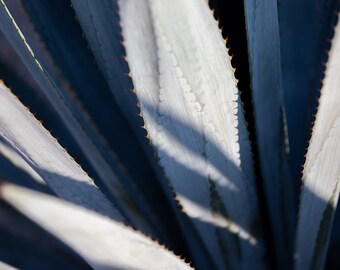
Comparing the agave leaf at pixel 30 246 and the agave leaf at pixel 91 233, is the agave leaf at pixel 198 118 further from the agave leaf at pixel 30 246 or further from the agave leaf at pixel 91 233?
the agave leaf at pixel 30 246

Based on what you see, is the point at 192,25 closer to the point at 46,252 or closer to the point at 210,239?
the point at 210,239

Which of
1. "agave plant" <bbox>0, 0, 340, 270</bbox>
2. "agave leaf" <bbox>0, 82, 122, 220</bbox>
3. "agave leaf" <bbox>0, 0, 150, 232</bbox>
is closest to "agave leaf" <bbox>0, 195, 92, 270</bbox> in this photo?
"agave plant" <bbox>0, 0, 340, 270</bbox>

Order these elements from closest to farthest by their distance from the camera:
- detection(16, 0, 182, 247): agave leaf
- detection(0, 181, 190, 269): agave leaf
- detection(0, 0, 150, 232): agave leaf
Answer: detection(0, 181, 190, 269): agave leaf → detection(0, 0, 150, 232): agave leaf → detection(16, 0, 182, 247): agave leaf

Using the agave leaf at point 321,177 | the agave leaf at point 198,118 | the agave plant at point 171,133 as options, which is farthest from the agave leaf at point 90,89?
the agave leaf at point 321,177

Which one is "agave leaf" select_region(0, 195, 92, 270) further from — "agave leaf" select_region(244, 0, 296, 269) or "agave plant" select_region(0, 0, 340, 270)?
"agave leaf" select_region(244, 0, 296, 269)

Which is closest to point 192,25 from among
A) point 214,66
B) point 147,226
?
point 214,66

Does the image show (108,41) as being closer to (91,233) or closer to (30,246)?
(91,233)

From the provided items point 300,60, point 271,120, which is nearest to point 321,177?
point 271,120
